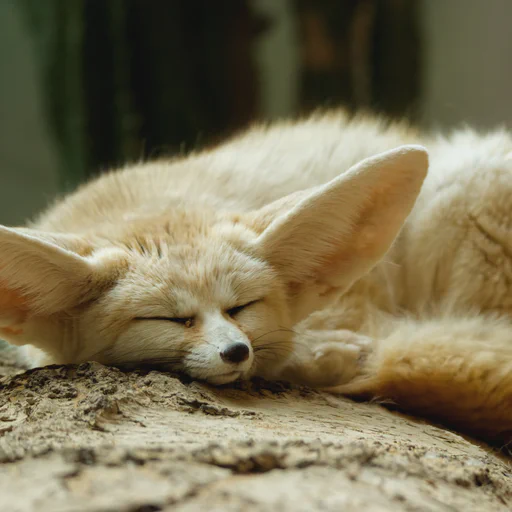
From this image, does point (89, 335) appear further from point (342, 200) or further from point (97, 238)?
point (342, 200)

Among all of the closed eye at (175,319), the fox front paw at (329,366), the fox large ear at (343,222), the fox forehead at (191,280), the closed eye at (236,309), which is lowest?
the fox front paw at (329,366)

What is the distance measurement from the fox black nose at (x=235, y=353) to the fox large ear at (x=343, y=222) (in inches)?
16.3

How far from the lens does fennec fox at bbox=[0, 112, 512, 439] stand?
2014 millimetres

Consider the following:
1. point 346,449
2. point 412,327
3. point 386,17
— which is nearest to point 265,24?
point 386,17

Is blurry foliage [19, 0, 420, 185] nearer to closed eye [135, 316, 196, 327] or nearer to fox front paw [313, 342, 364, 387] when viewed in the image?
fox front paw [313, 342, 364, 387]

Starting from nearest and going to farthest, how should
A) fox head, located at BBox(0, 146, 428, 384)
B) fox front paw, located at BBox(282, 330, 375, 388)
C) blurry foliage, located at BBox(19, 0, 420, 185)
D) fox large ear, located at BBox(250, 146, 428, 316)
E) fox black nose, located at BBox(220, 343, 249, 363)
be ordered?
1. fox black nose, located at BBox(220, 343, 249, 363)
2. fox head, located at BBox(0, 146, 428, 384)
3. fox large ear, located at BBox(250, 146, 428, 316)
4. fox front paw, located at BBox(282, 330, 375, 388)
5. blurry foliage, located at BBox(19, 0, 420, 185)

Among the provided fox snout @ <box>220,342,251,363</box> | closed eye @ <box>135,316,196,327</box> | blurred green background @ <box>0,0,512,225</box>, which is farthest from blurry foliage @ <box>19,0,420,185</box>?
fox snout @ <box>220,342,251,363</box>

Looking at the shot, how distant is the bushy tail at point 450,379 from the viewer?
226cm

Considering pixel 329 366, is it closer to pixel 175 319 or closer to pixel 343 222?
pixel 343 222

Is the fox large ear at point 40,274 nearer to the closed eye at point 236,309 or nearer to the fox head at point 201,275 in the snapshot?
the fox head at point 201,275

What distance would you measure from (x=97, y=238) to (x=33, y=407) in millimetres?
718

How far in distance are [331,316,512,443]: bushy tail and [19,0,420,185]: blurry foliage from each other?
13.7ft

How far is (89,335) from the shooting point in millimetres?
2102

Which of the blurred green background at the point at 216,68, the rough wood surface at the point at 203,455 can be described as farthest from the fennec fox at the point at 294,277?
the blurred green background at the point at 216,68
